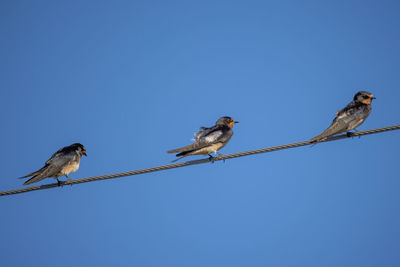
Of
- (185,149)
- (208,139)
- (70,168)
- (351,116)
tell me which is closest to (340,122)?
(351,116)

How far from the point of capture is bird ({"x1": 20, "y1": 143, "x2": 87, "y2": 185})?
1180 centimetres

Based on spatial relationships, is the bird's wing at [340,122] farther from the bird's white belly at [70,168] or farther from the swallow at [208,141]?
the bird's white belly at [70,168]

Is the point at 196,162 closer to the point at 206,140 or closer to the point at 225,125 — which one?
the point at 206,140

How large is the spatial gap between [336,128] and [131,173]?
5.19m

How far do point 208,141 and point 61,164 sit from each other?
3.54 metres

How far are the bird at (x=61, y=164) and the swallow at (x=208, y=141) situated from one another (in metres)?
2.90

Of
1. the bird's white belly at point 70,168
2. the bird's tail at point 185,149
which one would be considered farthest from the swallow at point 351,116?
the bird's white belly at point 70,168

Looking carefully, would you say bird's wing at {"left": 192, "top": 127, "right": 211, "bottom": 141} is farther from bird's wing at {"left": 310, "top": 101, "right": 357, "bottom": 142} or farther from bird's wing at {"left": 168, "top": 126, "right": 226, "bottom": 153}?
bird's wing at {"left": 310, "top": 101, "right": 357, "bottom": 142}

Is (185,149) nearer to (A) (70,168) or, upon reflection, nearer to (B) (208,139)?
(B) (208,139)

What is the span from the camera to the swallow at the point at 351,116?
460 inches

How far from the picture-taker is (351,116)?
1195 centimetres

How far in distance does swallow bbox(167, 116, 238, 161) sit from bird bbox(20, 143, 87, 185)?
2896 millimetres

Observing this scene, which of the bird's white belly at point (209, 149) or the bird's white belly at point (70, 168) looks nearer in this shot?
the bird's white belly at point (209, 149)

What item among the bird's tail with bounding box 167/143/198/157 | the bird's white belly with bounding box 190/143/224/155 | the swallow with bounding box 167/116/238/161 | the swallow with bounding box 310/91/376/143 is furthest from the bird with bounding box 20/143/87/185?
the swallow with bounding box 310/91/376/143
